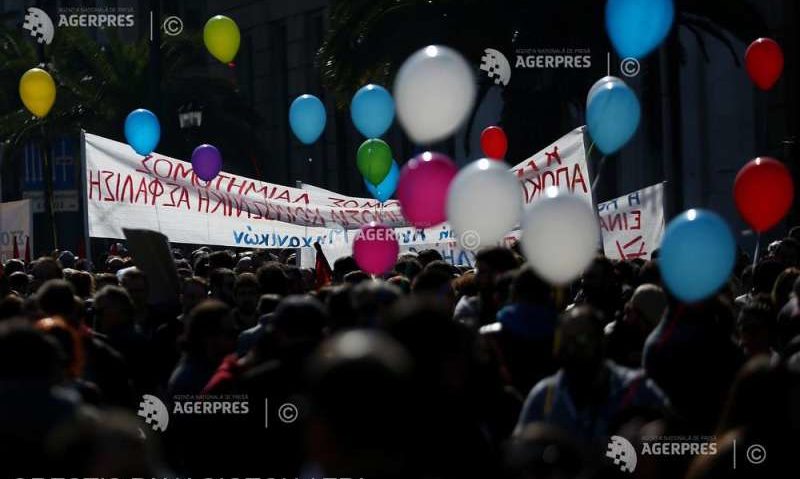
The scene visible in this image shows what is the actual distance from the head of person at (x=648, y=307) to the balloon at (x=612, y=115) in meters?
2.87

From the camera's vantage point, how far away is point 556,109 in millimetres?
20672

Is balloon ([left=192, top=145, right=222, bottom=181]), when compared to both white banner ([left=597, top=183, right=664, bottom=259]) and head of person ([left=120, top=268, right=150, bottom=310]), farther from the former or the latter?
head of person ([left=120, top=268, right=150, bottom=310])

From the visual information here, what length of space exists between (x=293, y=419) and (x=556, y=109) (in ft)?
49.4

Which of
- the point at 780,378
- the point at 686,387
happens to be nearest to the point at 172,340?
the point at 686,387

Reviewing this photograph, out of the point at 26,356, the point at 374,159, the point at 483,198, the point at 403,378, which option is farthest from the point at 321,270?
the point at 403,378

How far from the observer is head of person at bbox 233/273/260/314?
8.53m

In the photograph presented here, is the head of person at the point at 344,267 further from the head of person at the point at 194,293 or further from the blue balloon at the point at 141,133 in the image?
the blue balloon at the point at 141,133

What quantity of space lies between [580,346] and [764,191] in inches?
138

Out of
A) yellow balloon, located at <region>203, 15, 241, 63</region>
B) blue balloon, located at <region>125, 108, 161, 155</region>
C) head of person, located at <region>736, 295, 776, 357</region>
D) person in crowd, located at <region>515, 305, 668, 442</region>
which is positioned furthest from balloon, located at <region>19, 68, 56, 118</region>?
person in crowd, located at <region>515, 305, 668, 442</region>

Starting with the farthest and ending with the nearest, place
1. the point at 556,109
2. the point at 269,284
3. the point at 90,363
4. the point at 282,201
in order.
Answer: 1. the point at 556,109
2. the point at 282,201
3. the point at 269,284
4. the point at 90,363

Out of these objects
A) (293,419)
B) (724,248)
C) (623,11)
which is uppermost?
(623,11)

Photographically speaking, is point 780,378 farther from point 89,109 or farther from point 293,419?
point 89,109

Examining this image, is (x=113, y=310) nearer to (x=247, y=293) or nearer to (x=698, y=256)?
(x=247, y=293)

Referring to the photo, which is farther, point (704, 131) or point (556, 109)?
point (704, 131)
